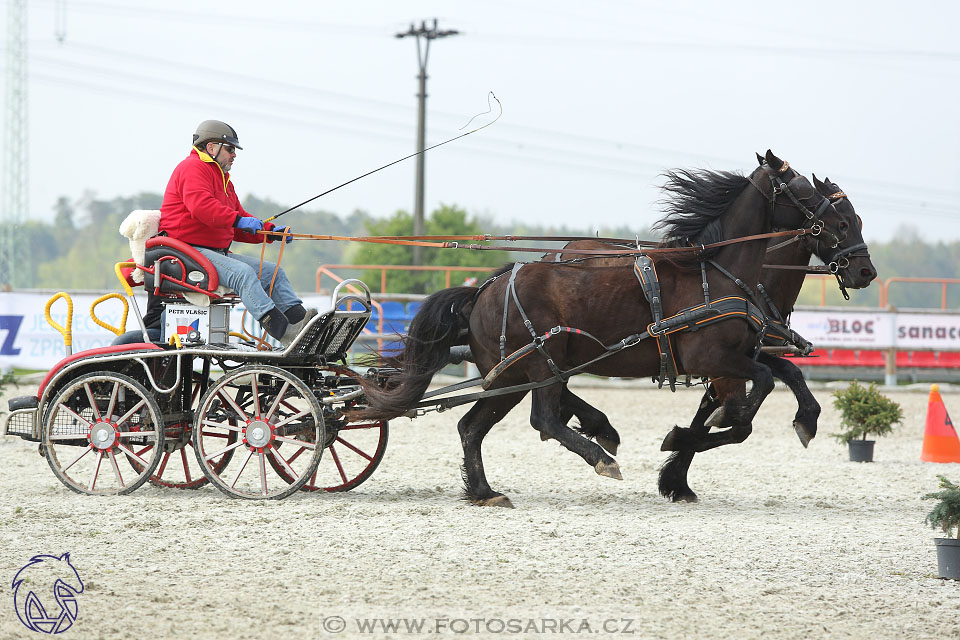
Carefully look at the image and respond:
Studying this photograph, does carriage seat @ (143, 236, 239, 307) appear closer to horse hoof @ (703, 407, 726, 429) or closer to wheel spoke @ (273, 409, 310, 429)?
wheel spoke @ (273, 409, 310, 429)

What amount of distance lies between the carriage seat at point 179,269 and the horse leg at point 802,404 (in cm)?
354

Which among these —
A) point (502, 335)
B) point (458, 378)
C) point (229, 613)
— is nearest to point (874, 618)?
point (229, 613)

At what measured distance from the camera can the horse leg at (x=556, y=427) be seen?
252 inches

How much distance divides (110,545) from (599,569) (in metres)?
2.37

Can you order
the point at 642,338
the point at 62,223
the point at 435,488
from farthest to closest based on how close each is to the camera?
the point at 62,223 < the point at 435,488 < the point at 642,338

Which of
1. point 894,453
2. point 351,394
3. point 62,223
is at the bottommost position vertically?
point 894,453

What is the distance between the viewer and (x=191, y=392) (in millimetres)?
6852

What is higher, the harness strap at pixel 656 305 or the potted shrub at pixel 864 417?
the harness strap at pixel 656 305

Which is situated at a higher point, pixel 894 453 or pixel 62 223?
pixel 62 223

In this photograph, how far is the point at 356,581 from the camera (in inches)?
175

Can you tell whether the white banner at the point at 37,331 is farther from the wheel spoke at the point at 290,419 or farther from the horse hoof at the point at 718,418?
the horse hoof at the point at 718,418

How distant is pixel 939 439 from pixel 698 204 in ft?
12.9

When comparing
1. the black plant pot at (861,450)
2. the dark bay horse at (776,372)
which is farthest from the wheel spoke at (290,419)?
the black plant pot at (861,450)

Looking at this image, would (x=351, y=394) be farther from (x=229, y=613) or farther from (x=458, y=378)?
(x=458, y=378)
